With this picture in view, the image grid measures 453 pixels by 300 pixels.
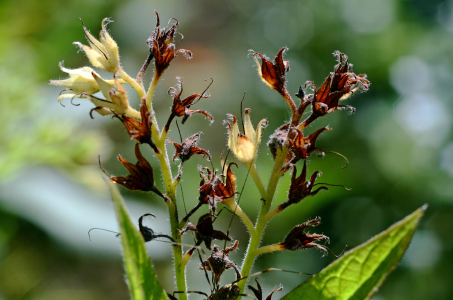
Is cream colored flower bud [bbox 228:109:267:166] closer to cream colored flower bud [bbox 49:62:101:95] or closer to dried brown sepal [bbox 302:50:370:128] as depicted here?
dried brown sepal [bbox 302:50:370:128]

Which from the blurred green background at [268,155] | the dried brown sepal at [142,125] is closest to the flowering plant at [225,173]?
Result: the dried brown sepal at [142,125]

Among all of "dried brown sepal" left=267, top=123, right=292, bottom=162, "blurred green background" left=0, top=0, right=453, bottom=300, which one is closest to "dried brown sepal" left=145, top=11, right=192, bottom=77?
"dried brown sepal" left=267, top=123, right=292, bottom=162

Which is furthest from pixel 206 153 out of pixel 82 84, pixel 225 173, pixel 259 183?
pixel 82 84

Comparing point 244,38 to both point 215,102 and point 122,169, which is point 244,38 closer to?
point 215,102

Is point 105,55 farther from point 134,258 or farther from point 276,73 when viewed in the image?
point 134,258

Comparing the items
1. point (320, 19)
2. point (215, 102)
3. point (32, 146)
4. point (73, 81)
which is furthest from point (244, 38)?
point (73, 81)

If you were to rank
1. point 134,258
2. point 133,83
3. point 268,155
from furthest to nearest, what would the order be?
point 268,155 → point 133,83 → point 134,258
